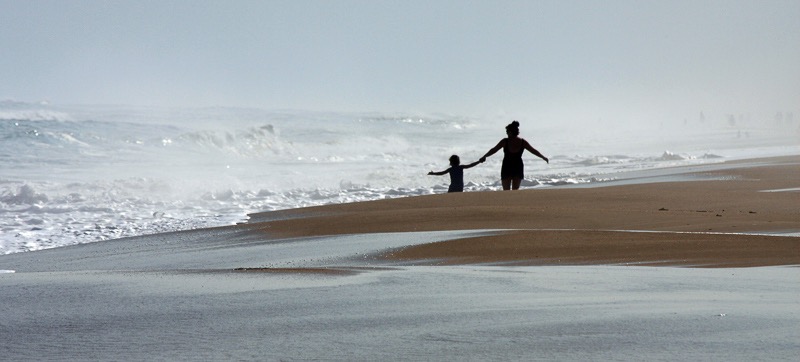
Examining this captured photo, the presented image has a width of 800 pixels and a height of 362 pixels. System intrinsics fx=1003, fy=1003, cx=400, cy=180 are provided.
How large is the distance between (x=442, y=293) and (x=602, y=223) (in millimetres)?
4005

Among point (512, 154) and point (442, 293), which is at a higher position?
point (512, 154)

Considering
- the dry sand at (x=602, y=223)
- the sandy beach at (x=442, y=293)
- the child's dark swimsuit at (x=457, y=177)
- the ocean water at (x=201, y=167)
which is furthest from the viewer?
the child's dark swimsuit at (x=457, y=177)

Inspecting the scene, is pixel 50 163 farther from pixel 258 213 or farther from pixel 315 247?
Result: pixel 315 247

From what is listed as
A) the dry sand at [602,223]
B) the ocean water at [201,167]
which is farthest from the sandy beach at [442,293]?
the ocean water at [201,167]

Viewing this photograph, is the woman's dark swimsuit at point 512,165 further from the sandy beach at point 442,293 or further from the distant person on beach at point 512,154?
the sandy beach at point 442,293

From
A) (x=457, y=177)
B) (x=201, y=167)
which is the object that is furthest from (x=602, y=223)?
(x=201, y=167)

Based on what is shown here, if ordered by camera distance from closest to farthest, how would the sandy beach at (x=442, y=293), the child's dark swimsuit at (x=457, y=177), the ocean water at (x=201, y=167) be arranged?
the sandy beach at (x=442, y=293) → the ocean water at (x=201, y=167) → the child's dark swimsuit at (x=457, y=177)

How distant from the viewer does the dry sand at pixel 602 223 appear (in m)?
6.11

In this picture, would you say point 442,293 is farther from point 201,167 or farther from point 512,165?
point 201,167

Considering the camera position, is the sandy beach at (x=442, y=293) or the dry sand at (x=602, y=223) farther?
the dry sand at (x=602, y=223)

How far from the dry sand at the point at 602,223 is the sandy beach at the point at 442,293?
31 mm

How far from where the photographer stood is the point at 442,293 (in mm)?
4570

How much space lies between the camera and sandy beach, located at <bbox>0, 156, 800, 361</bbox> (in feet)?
11.0

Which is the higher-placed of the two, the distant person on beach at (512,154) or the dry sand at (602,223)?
the distant person on beach at (512,154)
